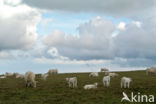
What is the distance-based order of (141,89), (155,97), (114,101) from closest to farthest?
(114,101) < (155,97) < (141,89)

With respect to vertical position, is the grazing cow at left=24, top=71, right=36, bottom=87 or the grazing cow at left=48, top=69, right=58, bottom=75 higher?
the grazing cow at left=48, top=69, right=58, bottom=75

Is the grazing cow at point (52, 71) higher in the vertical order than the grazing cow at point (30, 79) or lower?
higher

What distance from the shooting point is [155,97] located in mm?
27734

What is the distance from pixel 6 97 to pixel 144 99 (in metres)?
14.3

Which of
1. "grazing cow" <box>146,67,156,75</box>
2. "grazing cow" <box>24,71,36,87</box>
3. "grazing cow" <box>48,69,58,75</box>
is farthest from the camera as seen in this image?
"grazing cow" <box>48,69,58,75</box>

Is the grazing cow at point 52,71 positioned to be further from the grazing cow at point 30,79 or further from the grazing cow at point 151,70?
the grazing cow at point 30,79

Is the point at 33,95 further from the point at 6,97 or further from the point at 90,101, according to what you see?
the point at 90,101

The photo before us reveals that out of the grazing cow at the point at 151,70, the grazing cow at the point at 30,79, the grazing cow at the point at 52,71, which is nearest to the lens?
the grazing cow at the point at 30,79

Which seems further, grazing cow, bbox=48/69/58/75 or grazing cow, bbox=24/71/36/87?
grazing cow, bbox=48/69/58/75

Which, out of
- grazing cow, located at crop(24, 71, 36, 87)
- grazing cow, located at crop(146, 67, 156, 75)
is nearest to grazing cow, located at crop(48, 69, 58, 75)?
grazing cow, located at crop(146, 67, 156, 75)

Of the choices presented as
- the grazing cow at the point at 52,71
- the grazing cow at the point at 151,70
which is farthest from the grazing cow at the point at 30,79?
the grazing cow at the point at 52,71

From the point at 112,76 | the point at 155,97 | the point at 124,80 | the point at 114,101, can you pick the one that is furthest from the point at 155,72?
the point at 114,101

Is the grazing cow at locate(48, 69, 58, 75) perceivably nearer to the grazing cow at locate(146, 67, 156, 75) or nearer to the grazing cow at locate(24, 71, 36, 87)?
the grazing cow at locate(146, 67, 156, 75)

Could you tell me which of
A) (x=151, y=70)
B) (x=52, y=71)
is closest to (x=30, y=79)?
(x=151, y=70)
